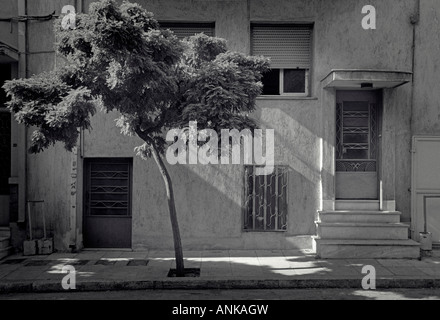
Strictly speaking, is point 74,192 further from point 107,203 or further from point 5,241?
point 5,241

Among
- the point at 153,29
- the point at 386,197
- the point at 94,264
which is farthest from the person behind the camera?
the point at 386,197

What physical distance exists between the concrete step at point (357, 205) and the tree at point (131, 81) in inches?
156

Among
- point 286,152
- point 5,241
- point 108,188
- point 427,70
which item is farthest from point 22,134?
point 427,70

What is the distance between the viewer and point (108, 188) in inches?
424

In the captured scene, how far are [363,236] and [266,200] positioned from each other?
7.86 ft

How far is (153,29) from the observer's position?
7293mm

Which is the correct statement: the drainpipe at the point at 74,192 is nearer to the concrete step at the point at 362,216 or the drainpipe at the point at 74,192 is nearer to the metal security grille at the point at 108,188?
the metal security grille at the point at 108,188

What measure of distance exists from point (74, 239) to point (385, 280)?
23.0 feet

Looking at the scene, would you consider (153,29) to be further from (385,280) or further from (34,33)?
(385,280)

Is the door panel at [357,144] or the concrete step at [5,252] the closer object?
the concrete step at [5,252]

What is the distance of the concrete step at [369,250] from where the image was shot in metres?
9.62

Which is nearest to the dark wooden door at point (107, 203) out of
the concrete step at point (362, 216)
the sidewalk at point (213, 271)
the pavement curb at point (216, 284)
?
the sidewalk at point (213, 271)

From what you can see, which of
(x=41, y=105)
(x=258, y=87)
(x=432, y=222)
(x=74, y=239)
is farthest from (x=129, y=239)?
(x=432, y=222)

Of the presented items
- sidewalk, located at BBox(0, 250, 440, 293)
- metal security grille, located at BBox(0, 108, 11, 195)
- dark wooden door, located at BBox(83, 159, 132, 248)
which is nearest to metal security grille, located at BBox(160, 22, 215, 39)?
dark wooden door, located at BBox(83, 159, 132, 248)
